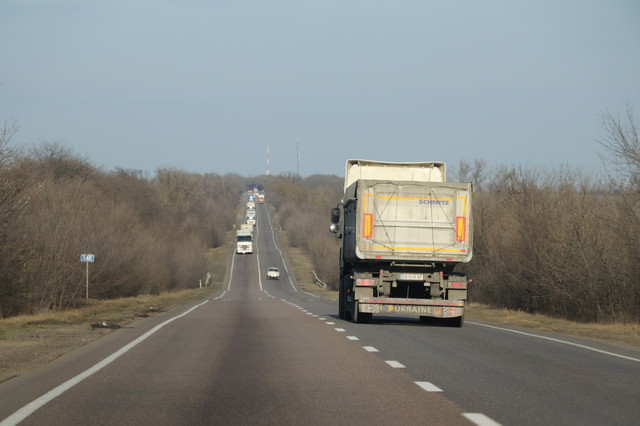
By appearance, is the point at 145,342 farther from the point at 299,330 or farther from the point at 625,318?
the point at 625,318

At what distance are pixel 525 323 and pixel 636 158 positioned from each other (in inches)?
244

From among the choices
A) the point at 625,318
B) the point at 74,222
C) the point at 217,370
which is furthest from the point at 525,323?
the point at 74,222

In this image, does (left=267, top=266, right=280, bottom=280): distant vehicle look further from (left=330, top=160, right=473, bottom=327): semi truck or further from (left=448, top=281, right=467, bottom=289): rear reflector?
(left=448, top=281, right=467, bottom=289): rear reflector

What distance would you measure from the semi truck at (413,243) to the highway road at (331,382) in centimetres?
308

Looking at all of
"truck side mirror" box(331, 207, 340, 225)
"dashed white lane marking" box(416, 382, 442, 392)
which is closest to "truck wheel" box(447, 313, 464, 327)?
"truck side mirror" box(331, 207, 340, 225)

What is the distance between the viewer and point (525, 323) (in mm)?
28656

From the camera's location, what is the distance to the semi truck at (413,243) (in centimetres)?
2234

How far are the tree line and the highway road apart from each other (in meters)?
14.0

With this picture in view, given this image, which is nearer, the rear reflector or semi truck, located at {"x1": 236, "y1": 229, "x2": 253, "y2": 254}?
the rear reflector

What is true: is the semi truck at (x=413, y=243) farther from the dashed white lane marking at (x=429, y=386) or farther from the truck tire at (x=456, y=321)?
the dashed white lane marking at (x=429, y=386)

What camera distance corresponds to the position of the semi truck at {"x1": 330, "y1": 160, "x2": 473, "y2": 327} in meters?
22.3

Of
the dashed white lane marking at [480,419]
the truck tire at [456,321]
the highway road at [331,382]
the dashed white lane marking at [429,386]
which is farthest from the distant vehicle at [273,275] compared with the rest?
the dashed white lane marking at [480,419]

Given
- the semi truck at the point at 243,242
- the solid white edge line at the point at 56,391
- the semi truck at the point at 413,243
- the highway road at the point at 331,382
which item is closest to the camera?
the solid white edge line at the point at 56,391

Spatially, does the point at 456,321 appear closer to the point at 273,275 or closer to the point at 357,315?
the point at 357,315
